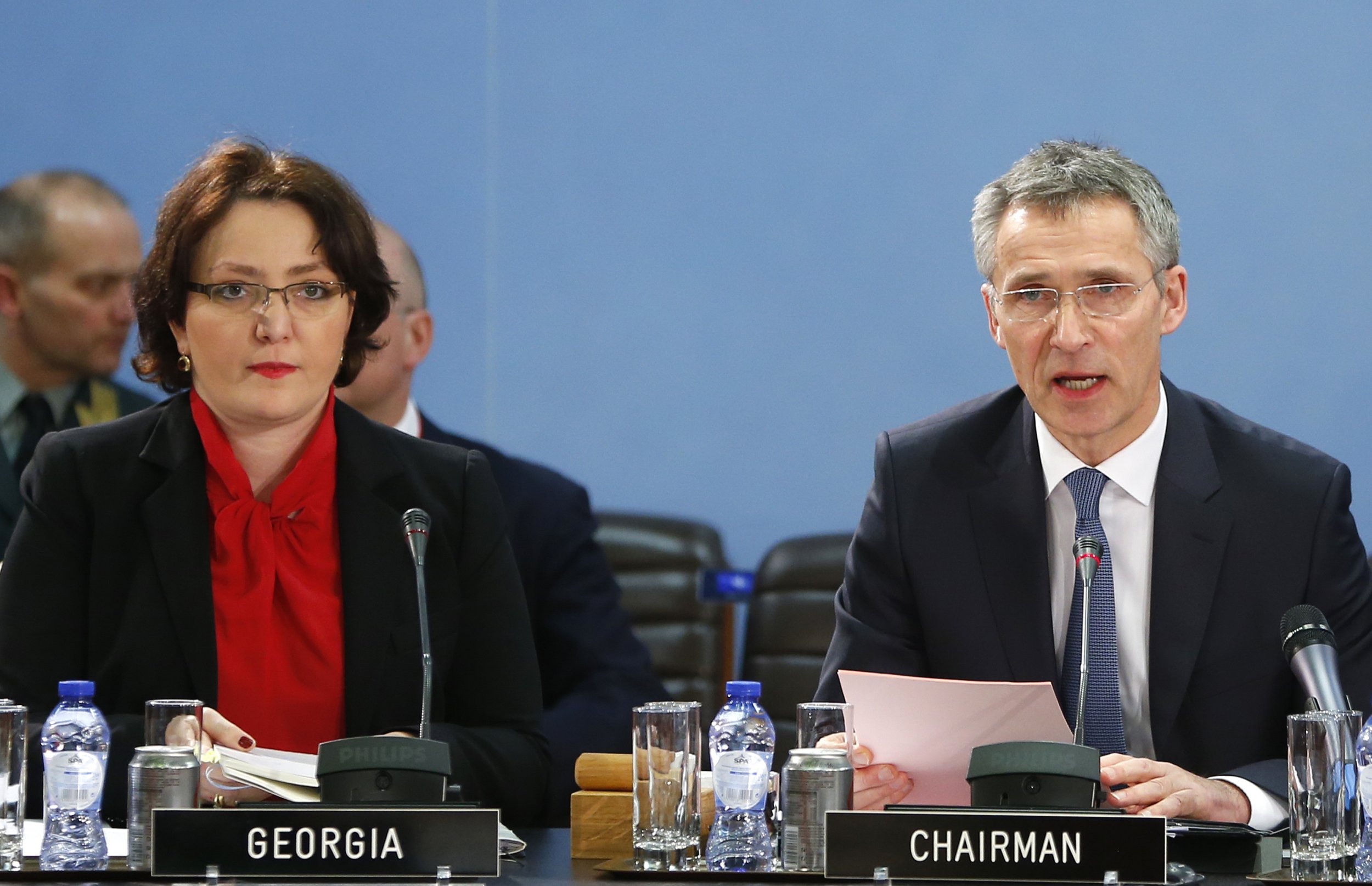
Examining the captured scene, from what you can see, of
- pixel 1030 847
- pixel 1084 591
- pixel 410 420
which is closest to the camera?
pixel 1030 847

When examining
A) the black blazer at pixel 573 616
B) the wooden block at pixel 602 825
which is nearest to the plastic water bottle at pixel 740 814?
the wooden block at pixel 602 825

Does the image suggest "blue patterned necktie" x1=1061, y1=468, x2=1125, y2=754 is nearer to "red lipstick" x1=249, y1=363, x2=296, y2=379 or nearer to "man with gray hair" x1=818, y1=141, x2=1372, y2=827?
"man with gray hair" x1=818, y1=141, x2=1372, y2=827

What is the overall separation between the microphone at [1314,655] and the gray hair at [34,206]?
11.8ft

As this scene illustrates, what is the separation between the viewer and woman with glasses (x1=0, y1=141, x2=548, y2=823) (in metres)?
2.31

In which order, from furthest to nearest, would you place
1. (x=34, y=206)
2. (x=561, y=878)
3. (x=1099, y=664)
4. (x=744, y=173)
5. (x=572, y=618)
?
1. (x=34, y=206)
2. (x=744, y=173)
3. (x=572, y=618)
4. (x=1099, y=664)
5. (x=561, y=878)

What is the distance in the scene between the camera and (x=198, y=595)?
232cm

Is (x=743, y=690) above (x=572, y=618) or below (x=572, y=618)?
below

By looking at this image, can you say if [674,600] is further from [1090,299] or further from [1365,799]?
[1365,799]

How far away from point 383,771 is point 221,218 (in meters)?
0.99

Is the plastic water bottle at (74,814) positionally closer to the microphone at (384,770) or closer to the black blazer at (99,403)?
the microphone at (384,770)

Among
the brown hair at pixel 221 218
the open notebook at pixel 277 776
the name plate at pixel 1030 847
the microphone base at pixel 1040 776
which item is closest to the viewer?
the name plate at pixel 1030 847

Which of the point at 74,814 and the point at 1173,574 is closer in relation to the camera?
the point at 74,814

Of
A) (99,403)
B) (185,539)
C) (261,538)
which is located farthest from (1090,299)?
(99,403)

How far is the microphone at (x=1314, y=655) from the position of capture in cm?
178
